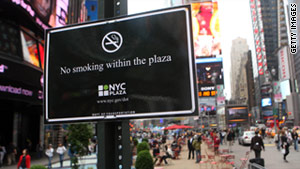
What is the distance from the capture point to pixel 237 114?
46500 mm

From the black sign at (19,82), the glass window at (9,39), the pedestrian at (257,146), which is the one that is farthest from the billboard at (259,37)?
the glass window at (9,39)

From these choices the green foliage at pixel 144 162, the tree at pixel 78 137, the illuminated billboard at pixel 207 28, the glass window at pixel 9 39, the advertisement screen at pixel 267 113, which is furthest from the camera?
the advertisement screen at pixel 267 113

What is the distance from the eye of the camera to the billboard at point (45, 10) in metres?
21.5

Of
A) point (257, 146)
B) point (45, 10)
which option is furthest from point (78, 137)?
point (45, 10)

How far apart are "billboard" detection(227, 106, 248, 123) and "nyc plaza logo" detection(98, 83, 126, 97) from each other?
150 feet

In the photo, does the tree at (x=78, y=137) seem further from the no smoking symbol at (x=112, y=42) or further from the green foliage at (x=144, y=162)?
the no smoking symbol at (x=112, y=42)

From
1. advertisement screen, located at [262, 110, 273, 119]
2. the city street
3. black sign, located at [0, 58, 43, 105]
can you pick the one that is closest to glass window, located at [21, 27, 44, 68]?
black sign, located at [0, 58, 43, 105]

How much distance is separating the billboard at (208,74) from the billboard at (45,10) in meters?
34.4

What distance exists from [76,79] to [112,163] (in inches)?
32.1

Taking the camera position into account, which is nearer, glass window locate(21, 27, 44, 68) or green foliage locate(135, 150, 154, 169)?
green foliage locate(135, 150, 154, 169)

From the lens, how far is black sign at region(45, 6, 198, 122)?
7.34 ft

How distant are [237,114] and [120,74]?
4669 centimetres

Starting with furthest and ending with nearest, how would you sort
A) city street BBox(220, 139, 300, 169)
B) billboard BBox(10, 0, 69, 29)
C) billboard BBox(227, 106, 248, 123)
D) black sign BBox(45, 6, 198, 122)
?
billboard BBox(227, 106, 248, 123)
billboard BBox(10, 0, 69, 29)
city street BBox(220, 139, 300, 169)
black sign BBox(45, 6, 198, 122)

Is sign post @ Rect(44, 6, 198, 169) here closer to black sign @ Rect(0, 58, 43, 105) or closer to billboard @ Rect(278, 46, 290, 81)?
black sign @ Rect(0, 58, 43, 105)
